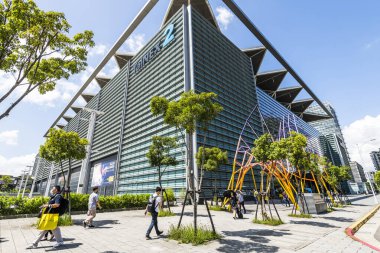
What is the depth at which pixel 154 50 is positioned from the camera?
4444 centimetres

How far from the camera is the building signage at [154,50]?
132ft

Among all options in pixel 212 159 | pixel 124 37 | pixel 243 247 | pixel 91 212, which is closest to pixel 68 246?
pixel 91 212

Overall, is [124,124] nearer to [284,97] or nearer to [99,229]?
[99,229]

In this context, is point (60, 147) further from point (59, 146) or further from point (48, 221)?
point (48, 221)

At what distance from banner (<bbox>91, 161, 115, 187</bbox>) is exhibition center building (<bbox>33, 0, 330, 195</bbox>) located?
9.3 inches

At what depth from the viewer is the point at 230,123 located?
126 feet

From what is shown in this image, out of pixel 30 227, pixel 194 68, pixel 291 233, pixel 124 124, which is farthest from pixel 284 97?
pixel 30 227

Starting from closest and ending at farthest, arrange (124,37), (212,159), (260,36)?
(212,159) → (260,36) → (124,37)

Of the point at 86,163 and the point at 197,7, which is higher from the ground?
the point at 197,7

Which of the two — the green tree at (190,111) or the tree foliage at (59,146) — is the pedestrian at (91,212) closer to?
the tree foliage at (59,146)

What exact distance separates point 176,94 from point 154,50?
16.2 meters

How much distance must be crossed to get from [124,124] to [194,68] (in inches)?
918

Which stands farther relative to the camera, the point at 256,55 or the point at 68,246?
the point at 256,55

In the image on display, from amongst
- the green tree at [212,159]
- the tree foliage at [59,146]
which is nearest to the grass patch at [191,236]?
the tree foliage at [59,146]
